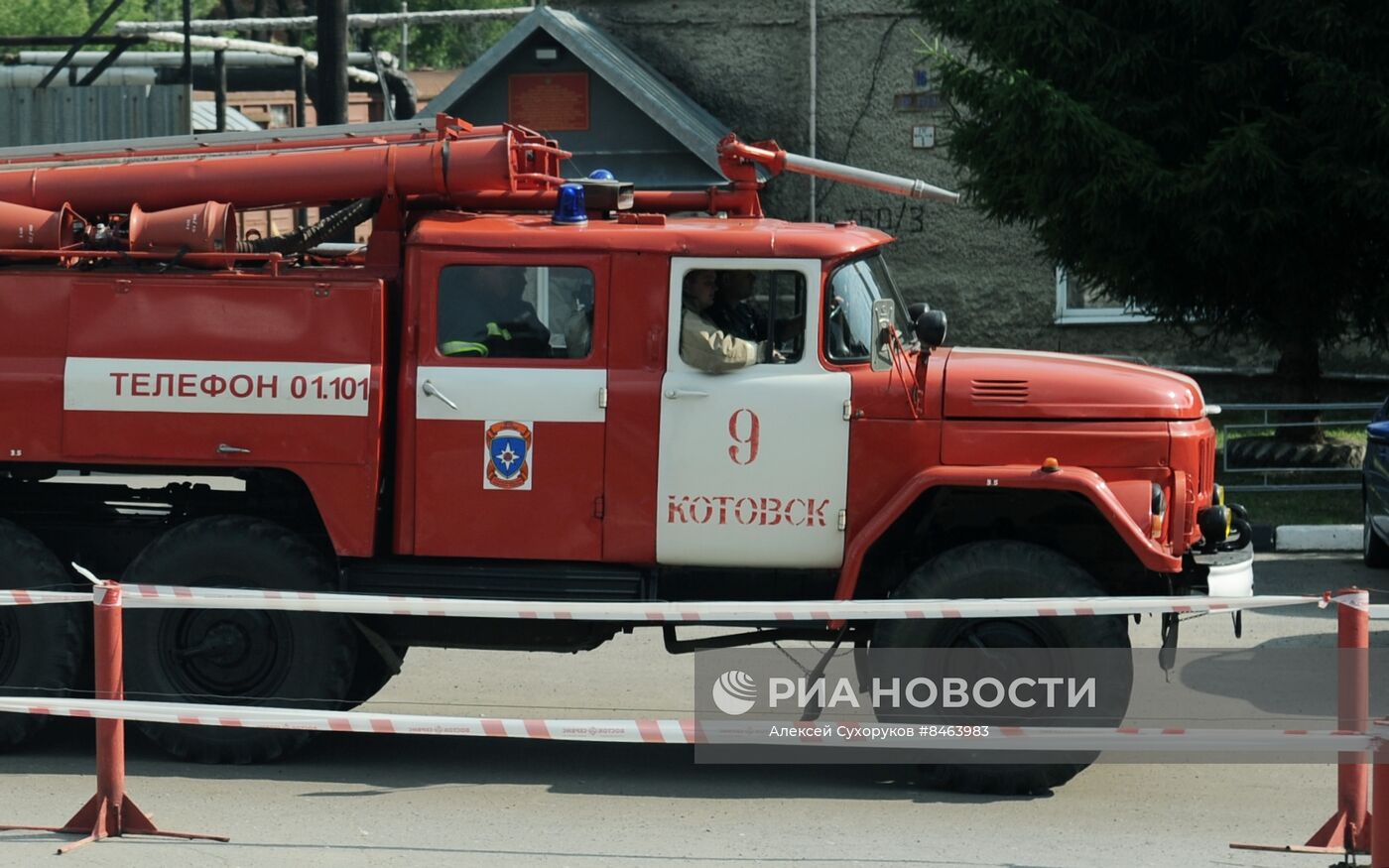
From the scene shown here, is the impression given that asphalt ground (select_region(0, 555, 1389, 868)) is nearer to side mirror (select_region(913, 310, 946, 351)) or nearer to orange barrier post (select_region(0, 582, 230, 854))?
orange barrier post (select_region(0, 582, 230, 854))

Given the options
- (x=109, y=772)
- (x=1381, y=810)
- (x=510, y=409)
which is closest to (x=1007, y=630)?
(x=1381, y=810)

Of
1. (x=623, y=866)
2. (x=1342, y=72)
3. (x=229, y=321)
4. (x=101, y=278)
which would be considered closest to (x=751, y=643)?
(x=623, y=866)

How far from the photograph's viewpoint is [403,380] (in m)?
7.43

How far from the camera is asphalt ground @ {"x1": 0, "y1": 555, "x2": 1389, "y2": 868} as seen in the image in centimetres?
625

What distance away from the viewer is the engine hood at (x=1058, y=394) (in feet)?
23.5

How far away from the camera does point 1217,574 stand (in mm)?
7223

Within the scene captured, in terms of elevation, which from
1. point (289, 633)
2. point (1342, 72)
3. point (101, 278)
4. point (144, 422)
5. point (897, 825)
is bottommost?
point (897, 825)

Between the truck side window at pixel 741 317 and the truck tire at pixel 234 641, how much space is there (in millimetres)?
1925

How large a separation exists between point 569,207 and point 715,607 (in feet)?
6.95

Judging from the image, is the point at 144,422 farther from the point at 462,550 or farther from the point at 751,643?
the point at 751,643

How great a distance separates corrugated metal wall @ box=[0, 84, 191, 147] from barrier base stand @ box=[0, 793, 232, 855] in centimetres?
1341

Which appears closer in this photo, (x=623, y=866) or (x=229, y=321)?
(x=623, y=866)

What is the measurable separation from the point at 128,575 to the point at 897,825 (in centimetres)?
348

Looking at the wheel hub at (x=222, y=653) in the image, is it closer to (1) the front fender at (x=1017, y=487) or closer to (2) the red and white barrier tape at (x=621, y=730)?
(2) the red and white barrier tape at (x=621, y=730)
